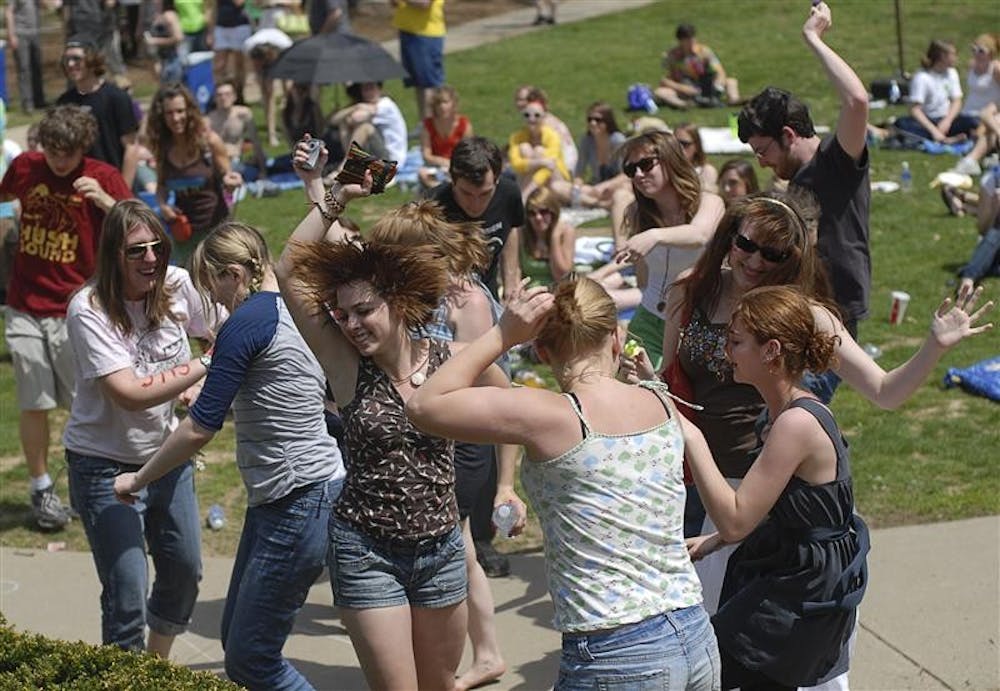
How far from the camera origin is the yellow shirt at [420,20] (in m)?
17.0

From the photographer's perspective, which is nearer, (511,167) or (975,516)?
(975,516)

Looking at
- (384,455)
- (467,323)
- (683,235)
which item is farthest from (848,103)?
(384,455)

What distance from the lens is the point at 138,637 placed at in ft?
18.3

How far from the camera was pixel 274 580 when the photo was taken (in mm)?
5016

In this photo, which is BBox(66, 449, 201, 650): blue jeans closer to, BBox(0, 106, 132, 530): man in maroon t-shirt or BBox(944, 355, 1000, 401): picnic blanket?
BBox(0, 106, 132, 530): man in maroon t-shirt

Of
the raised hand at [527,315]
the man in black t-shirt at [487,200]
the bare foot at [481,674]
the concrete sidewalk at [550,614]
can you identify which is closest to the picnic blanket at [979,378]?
the concrete sidewalk at [550,614]

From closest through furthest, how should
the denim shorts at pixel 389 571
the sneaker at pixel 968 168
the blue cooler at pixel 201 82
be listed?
1. the denim shorts at pixel 389 571
2. the sneaker at pixel 968 168
3. the blue cooler at pixel 201 82

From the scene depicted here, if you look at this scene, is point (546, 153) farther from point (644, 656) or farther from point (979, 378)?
point (644, 656)

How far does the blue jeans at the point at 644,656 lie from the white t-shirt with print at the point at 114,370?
2127 mm

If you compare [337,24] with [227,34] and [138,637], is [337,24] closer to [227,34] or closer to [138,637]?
[227,34]

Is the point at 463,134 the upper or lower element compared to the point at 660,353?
lower

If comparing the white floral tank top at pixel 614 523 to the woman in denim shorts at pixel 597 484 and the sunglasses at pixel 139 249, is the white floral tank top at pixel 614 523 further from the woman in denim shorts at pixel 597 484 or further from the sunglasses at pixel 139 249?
the sunglasses at pixel 139 249

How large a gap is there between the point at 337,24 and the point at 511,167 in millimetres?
5670

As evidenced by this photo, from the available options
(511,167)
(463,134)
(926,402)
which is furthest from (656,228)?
(463,134)
